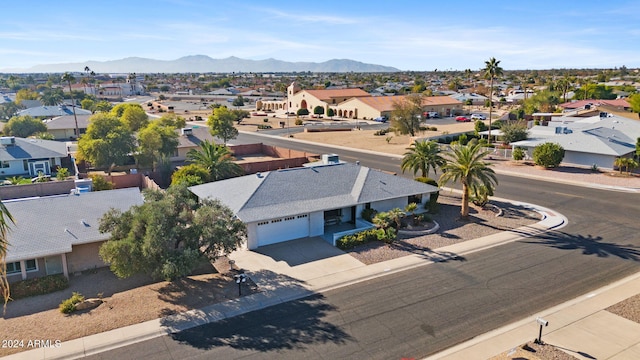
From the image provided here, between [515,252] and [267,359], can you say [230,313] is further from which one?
[515,252]

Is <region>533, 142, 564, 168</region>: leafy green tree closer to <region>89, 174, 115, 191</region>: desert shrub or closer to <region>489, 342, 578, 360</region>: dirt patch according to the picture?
<region>489, 342, 578, 360</region>: dirt patch

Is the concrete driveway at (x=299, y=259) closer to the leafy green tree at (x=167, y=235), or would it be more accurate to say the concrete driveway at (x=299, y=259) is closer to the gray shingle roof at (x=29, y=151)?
the leafy green tree at (x=167, y=235)

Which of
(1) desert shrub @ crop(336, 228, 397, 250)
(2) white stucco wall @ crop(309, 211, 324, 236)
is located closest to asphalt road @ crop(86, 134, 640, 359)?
(1) desert shrub @ crop(336, 228, 397, 250)

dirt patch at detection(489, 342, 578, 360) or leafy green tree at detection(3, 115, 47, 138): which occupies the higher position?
leafy green tree at detection(3, 115, 47, 138)

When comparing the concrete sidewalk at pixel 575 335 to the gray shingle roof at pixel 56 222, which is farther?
the gray shingle roof at pixel 56 222

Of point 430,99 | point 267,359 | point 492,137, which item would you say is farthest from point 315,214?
point 430,99

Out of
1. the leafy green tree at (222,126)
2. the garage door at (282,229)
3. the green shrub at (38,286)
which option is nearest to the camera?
the green shrub at (38,286)

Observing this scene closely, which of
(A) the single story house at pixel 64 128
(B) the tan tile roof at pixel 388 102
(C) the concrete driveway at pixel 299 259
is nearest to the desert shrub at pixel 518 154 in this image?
(C) the concrete driveway at pixel 299 259
